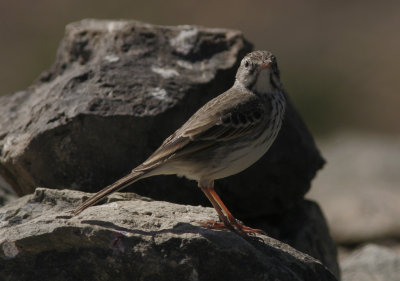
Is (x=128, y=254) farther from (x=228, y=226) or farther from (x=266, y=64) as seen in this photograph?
(x=266, y=64)

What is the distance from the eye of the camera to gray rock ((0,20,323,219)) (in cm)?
905

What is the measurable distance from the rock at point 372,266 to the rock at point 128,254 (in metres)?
3.93

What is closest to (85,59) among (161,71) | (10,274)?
(161,71)

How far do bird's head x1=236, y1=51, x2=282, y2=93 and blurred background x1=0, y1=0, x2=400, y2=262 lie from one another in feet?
32.7

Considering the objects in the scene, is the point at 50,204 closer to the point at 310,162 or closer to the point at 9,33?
the point at 310,162

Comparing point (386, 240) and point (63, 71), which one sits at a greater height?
point (63, 71)

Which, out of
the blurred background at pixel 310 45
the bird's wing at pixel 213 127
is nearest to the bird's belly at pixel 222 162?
the bird's wing at pixel 213 127

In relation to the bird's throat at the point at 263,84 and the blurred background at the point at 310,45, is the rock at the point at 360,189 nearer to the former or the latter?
the blurred background at the point at 310,45

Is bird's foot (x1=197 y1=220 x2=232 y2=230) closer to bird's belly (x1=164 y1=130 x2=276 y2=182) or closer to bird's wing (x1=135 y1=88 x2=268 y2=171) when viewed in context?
bird's belly (x1=164 y1=130 x2=276 y2=182)

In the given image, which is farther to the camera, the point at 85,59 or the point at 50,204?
the point at 85,59

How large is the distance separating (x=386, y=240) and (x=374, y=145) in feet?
18.8

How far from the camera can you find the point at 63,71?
1039 cm

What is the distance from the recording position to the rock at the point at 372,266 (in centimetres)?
1084

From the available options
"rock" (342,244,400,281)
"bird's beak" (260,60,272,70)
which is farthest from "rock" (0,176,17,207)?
"rock" (342,244,400,281)
